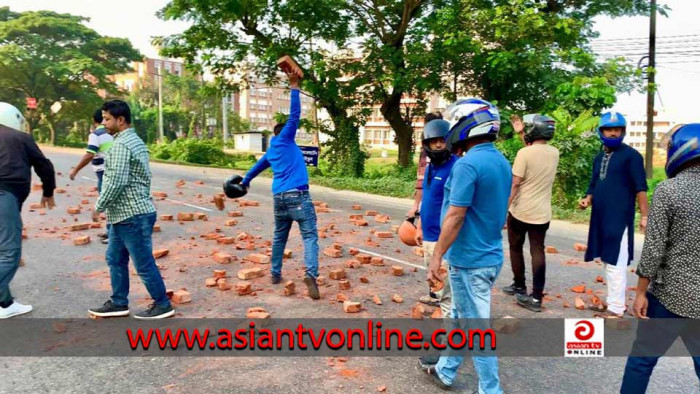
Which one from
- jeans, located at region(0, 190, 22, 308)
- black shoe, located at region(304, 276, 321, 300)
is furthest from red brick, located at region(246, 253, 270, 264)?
jeans, located at region(0, 190, 22, 308)

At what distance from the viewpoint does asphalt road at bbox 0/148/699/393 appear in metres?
3.46

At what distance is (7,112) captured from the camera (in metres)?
4.64

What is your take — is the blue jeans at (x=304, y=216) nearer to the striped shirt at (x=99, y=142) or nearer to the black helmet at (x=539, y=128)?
the black helmet at (x=539, y=128)

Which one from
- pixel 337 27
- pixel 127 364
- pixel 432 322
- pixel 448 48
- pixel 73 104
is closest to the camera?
pixel 127 364

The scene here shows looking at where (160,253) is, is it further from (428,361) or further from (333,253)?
(428,361)

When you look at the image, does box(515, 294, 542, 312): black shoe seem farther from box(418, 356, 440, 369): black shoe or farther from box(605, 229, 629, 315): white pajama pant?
box(418, 356, 440, 369): black shoe

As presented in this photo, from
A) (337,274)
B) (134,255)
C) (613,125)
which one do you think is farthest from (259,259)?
(613,125)

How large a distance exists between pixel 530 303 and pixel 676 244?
2.70 m

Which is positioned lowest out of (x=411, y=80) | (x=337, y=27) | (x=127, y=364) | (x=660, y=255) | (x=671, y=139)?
(x=127, y=364)

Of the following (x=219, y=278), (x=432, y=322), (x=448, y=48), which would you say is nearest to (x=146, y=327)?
(x=219, y=278)

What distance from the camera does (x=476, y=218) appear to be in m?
3.02

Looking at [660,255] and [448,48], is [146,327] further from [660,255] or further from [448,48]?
[448,48]

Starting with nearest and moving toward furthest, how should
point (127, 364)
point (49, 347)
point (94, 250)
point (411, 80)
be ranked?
point (127, 364) < point (49, 347) < point (94, 250) < point (411, 80)

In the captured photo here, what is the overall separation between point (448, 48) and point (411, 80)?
1.75 m
